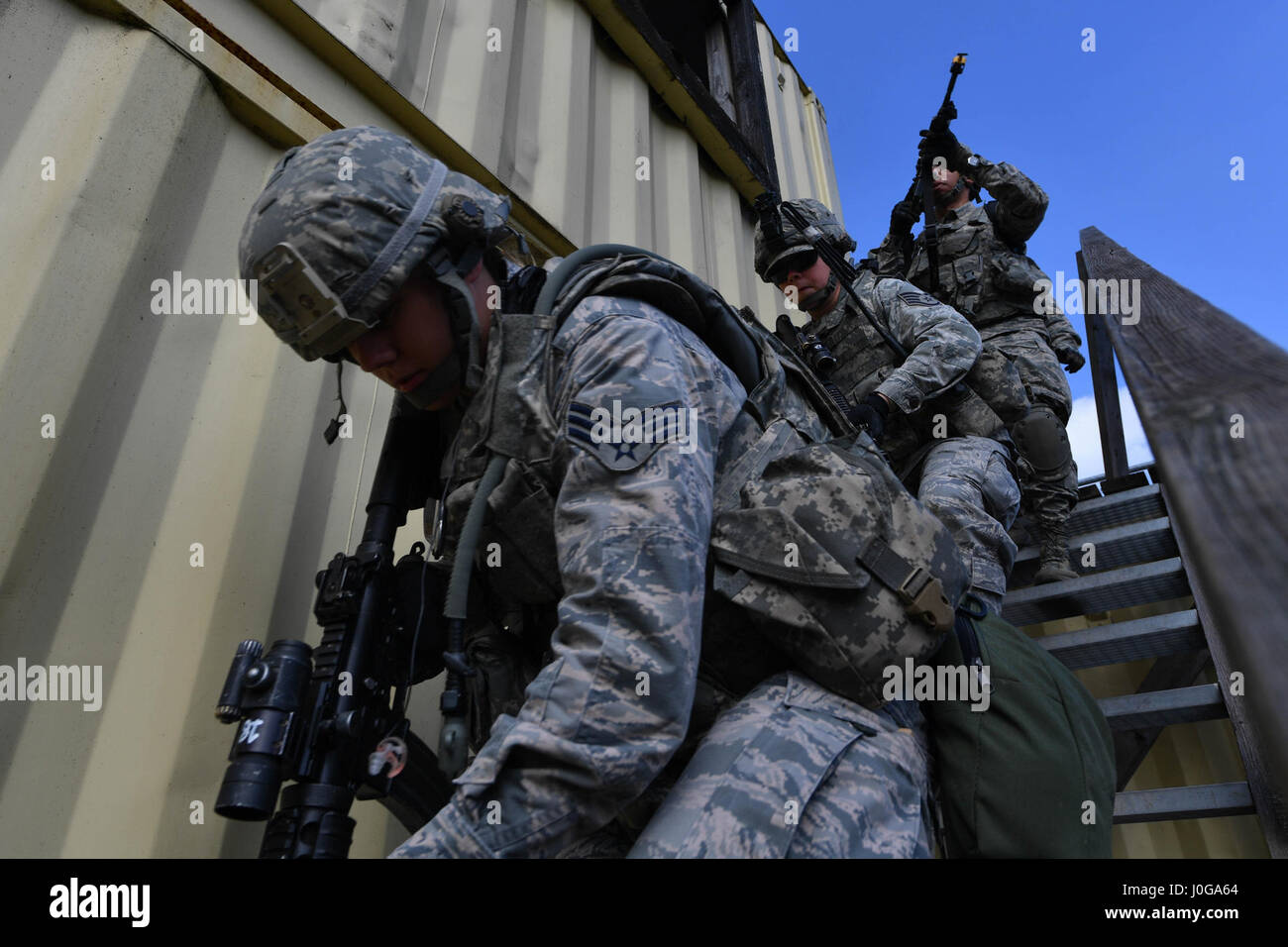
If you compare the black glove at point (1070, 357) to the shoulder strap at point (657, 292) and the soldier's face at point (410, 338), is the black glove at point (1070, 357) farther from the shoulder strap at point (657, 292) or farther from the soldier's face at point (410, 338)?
the soldier's face at point (410, 338)

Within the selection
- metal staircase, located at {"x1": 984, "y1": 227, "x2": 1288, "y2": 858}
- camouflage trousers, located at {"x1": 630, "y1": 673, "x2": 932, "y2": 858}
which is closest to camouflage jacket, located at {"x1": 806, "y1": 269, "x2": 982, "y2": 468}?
metal staircase, located at {"x1": 984, "y1": 227, "x2": 1288, "y2": 858}

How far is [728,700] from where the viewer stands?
1282mm

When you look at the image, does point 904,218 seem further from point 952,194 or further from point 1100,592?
point 1100,592

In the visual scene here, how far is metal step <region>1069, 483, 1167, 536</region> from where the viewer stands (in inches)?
115

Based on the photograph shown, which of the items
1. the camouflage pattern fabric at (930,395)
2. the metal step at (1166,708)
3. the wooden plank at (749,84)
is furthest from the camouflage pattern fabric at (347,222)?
the wooden plank at (749,84)

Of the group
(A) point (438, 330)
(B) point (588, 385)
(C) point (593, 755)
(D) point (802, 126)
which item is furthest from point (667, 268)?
(D) point (802, 126)

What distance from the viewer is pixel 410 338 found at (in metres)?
1.55

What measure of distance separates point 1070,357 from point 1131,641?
6.50 ft

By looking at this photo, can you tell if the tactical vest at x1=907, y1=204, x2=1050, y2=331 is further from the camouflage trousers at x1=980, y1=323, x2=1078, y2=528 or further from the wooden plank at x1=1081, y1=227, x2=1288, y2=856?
the wooden plank at x1=1081, y1=227, x2=1288, y2=856

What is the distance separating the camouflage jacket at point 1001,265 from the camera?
381 centimetres

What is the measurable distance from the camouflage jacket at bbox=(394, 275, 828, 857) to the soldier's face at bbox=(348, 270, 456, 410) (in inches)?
6.9

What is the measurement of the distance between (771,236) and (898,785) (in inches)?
104

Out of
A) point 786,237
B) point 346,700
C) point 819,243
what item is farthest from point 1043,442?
point 346,700
